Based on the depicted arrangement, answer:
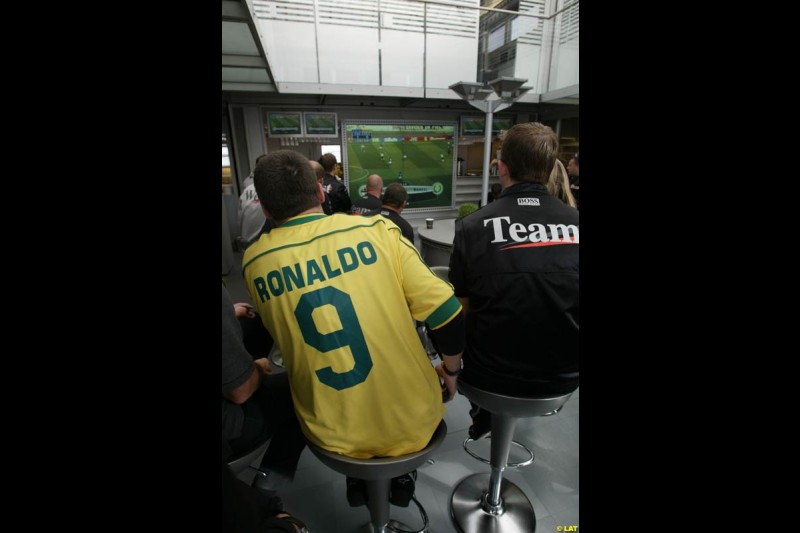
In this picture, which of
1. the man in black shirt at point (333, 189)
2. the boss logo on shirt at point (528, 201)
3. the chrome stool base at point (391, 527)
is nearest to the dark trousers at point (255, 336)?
the chrome stool base at point (391, 527)

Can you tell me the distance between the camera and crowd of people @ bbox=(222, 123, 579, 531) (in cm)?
100

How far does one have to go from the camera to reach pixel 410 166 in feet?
23.3

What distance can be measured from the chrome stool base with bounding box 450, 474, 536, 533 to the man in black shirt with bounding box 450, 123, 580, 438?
0.84 metres

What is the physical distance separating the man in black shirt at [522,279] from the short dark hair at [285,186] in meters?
0.53

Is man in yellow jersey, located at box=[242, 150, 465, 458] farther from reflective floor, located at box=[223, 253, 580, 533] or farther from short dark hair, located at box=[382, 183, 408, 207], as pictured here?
short dark hair, located at box=[382, 183, 408, 207]

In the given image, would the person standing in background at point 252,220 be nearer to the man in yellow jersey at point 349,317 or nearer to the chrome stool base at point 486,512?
the man in yellow jersey at point 349,317

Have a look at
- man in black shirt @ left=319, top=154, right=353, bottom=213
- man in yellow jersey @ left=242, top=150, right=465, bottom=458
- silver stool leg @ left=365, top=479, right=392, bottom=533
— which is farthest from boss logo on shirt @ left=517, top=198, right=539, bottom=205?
man in black shirt @ left=319, top=154, right=353, bottom=213

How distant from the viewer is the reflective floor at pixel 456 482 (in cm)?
170

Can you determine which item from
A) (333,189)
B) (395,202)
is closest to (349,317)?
(395,202)

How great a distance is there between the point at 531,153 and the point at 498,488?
57.8 inches
